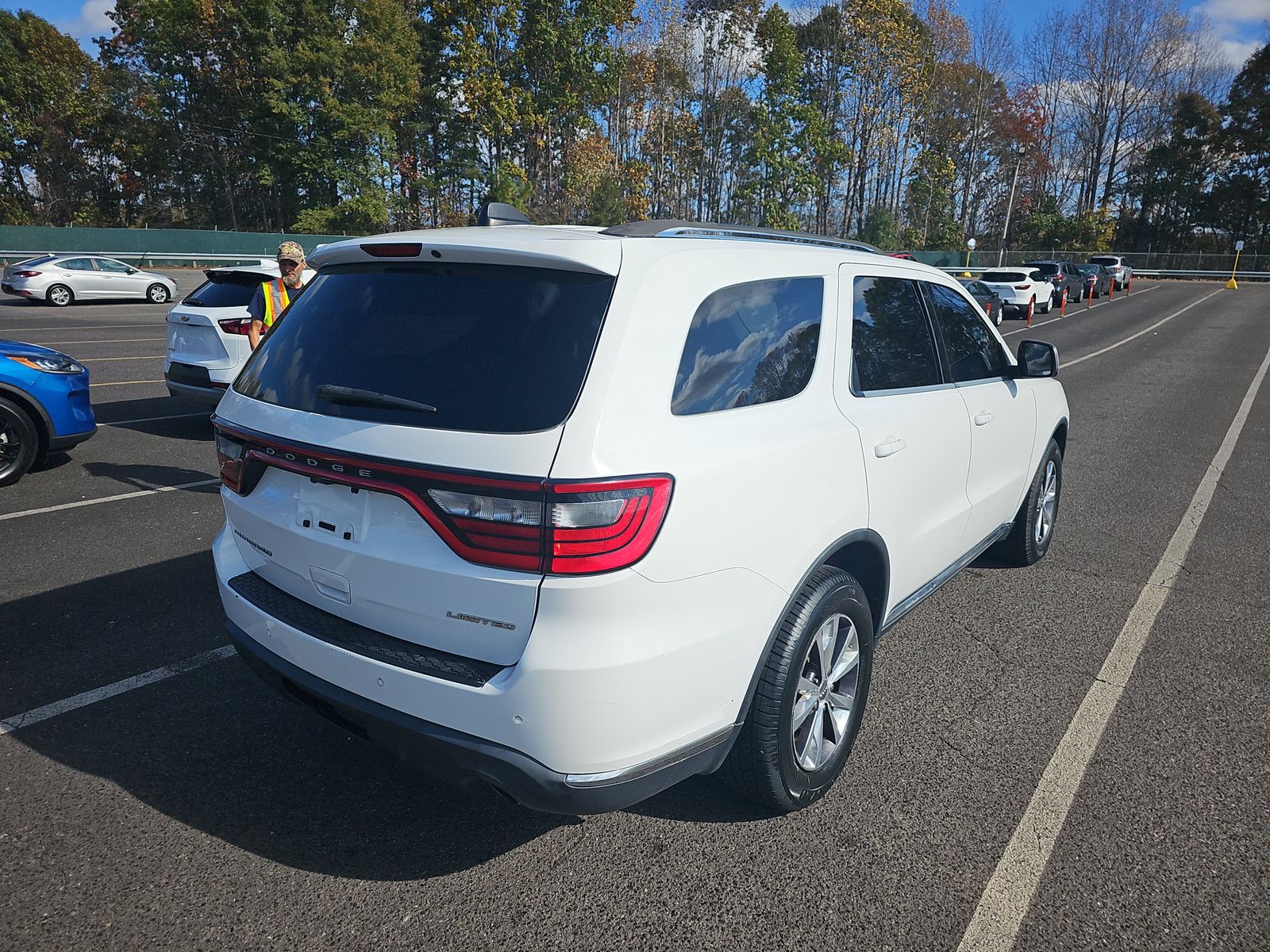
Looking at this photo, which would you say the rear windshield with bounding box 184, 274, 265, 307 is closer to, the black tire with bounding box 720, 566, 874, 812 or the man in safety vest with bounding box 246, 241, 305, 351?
the man in safety vest with bounding box 246, 241, 305, 351

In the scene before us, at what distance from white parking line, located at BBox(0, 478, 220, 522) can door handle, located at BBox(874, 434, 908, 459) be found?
583 cm

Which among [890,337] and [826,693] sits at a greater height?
[890,337]

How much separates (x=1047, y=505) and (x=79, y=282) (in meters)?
27.8

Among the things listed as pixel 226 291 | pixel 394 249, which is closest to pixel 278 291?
pixel 226 291

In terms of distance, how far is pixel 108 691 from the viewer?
11.6 feet

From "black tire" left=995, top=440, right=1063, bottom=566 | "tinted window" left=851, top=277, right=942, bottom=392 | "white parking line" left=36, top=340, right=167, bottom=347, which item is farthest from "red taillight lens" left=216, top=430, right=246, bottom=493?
→ "white parking line" left=36, top=340, right=167, bottom=347

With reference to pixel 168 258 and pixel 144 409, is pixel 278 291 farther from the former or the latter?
pixel 168 258

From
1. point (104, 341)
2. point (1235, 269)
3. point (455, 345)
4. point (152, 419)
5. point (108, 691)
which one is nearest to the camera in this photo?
point (455, 345)

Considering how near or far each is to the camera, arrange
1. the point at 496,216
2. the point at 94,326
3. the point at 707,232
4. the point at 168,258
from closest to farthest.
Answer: the point at 707,232 → the point at 496,216 → the point at 94,326 → the point at 168,258

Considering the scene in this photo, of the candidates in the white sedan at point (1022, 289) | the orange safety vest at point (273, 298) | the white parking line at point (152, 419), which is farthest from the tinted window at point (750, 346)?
the white sedan at point (1022, 289)

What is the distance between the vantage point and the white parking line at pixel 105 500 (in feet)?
19.7

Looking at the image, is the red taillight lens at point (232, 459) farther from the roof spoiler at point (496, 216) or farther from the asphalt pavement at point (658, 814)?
the roof spoiler at point (496, 216)

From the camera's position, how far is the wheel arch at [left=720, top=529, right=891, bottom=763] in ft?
8.20

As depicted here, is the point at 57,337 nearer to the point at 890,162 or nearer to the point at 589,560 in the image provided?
the point at 589,560
